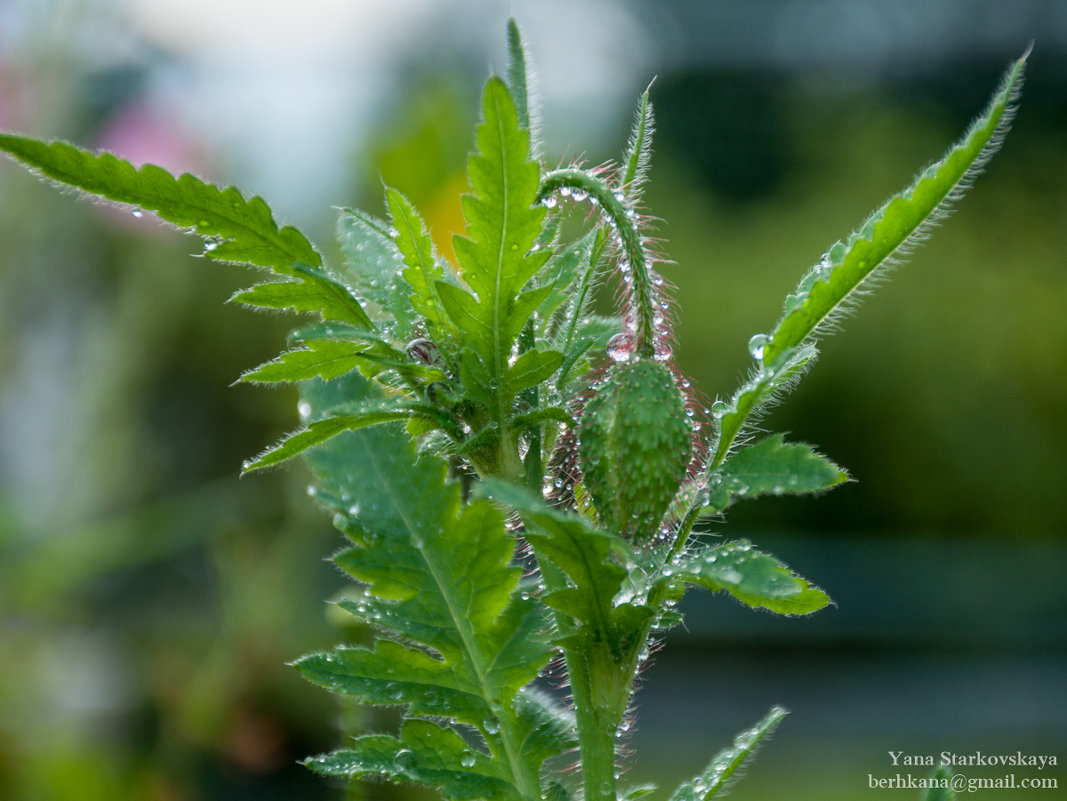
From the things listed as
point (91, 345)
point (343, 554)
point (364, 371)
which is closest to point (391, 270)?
point (364, 371)

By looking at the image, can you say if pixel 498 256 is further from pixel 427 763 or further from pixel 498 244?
pixel 427 763

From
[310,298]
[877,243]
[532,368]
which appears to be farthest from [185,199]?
[877,243]

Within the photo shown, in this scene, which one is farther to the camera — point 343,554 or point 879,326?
point 879,326

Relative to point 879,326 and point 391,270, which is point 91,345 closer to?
point 391,270

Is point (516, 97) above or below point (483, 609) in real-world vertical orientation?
above

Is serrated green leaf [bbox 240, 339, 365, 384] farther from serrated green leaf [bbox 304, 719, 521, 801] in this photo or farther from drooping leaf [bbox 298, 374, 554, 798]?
serrated green leaf [bbox 304, 719, 521, 801]

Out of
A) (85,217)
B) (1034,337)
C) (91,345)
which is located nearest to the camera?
(91,345)

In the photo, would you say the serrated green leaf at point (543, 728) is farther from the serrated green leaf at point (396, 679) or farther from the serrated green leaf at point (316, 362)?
the serrated green leaf at point (316, 362)

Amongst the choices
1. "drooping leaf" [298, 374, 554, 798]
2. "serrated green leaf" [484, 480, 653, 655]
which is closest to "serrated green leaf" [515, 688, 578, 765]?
"drooping leaf" [298, 374, 554, 798]
